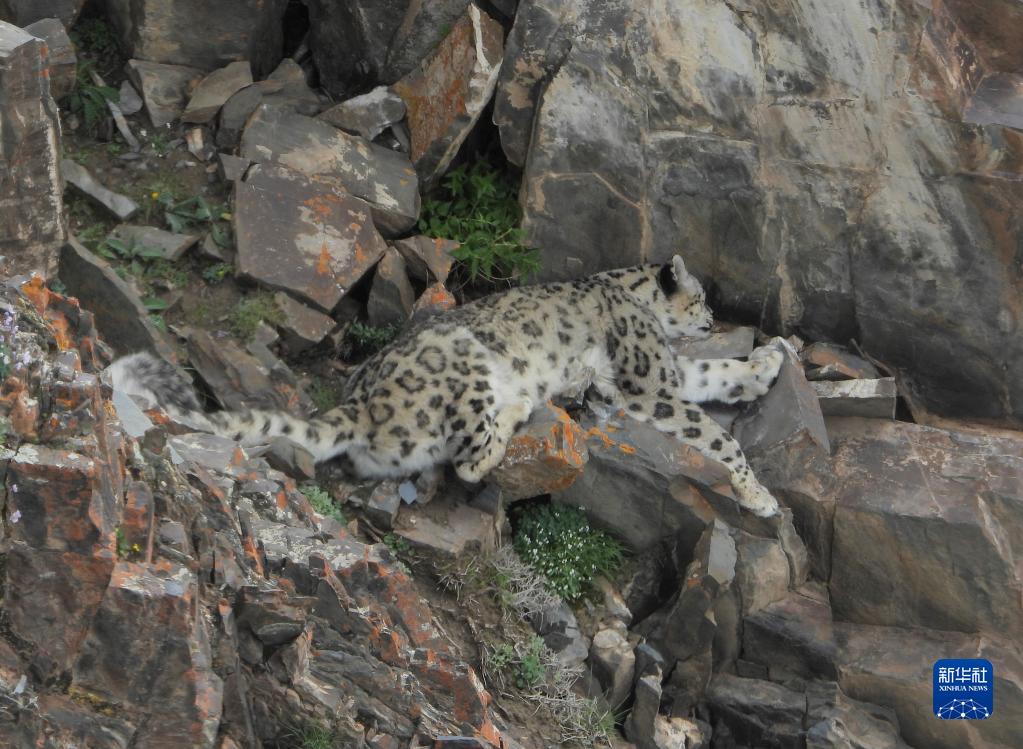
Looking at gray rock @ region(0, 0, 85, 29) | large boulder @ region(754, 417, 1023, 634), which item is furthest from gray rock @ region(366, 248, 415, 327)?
gray rock @ region(0, 0, 85, 29)

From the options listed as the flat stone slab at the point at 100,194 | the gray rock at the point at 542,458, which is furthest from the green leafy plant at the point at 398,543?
the flat stone slab at the point at 100,194

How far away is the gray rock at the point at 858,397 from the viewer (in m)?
9.52

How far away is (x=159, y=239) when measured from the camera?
9.78 m

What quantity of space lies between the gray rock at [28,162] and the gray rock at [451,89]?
305 centimetres

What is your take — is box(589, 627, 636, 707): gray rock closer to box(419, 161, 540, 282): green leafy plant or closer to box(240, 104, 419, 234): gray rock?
box(419, 161, 540, 282): green leafy plant

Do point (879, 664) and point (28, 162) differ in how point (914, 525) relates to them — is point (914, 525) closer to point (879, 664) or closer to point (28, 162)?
point (879, 664)

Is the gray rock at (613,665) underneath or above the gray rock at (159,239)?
underneath

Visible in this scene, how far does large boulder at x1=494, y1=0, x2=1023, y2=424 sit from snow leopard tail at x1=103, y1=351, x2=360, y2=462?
284cm

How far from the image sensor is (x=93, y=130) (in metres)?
10.5

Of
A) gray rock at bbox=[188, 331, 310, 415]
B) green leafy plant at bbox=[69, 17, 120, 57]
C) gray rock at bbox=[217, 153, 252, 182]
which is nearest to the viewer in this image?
gray rock at bbox=[188, 331, 310, 415]

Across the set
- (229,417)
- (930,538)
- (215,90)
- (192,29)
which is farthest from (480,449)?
(192,29)

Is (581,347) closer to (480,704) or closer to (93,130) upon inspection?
(480,704)

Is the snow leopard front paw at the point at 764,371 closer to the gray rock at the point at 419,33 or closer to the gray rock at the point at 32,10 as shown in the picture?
the gray rock at the point at 419,33

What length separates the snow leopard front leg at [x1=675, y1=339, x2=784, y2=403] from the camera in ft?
31.2
